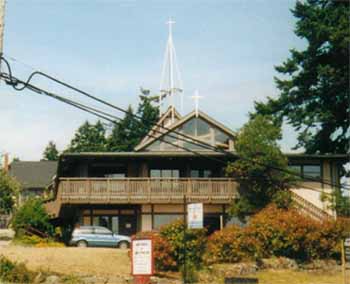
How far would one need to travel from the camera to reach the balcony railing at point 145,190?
42250 millimetres

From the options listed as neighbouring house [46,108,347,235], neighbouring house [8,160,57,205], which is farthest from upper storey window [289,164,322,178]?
neighbouring house [8,160,57,205]

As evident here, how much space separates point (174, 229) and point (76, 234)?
10115 millimetres

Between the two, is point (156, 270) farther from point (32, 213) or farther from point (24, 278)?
point (32, 213)

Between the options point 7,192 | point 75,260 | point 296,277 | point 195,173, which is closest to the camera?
point 75,260

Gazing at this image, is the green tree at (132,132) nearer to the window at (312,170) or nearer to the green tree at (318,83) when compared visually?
the green tree at (318,83)

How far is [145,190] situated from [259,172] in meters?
6.99

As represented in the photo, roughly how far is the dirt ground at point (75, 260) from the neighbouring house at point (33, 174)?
5885 cm

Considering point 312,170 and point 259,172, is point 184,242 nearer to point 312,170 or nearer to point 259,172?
point 259,172

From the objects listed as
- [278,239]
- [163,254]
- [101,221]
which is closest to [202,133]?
[101,221]

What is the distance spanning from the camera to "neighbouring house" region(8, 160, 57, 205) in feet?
308

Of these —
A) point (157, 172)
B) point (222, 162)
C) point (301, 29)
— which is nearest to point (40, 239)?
Result: point (157, 172)

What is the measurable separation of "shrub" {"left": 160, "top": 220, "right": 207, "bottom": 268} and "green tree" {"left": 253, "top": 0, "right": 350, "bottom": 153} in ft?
86.6

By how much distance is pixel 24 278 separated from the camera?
28.5 metres

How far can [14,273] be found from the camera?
28.5m
